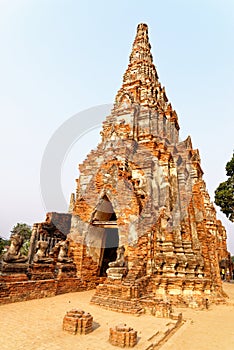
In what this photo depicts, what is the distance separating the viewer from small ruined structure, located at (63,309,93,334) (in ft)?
18.4

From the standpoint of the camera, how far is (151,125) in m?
17.4

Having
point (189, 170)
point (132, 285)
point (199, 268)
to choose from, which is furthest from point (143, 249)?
point (189, 170)

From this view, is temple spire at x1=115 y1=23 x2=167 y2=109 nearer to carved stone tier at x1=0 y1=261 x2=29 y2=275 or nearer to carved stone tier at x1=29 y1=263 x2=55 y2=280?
carved stone tier at x1=29 y1=263 x2=55 y2=280

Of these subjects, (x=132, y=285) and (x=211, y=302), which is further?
(x=211, y=302)

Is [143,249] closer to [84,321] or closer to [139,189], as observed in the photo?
[139,189]

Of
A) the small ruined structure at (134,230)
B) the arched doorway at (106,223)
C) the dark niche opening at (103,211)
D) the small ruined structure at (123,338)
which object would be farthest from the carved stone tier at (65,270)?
the small ruined structure at (123,338)

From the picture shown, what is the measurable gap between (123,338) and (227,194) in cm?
1828

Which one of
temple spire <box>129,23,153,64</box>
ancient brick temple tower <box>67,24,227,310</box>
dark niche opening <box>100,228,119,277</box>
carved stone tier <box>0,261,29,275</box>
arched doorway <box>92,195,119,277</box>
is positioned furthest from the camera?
temple spire <box>129,23,153,64</box>

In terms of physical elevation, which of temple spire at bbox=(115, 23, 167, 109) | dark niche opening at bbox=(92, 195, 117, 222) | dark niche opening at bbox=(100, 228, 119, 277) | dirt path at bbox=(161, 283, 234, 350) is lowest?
dirt path at bbox=(161, 283, 234, 350)

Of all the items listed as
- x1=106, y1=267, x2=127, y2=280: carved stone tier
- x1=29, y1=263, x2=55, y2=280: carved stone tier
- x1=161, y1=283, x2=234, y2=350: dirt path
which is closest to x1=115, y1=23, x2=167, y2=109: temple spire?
x1=106, y1=267, x2=127, y2=280: carved stone tier

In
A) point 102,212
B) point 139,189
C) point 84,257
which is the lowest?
point 84,257

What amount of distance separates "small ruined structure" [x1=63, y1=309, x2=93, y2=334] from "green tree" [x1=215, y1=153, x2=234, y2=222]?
17.9 metres

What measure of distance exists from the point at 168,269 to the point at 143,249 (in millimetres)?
1563

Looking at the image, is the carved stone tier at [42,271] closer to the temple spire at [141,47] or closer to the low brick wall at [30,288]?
the low brick wall at [30,288]
